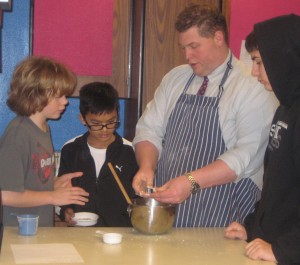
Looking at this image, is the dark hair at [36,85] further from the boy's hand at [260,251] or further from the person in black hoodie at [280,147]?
the boy's hand at [260,251]

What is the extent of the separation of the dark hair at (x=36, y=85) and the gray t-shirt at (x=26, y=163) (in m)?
0.07

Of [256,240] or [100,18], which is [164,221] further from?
[100,18]

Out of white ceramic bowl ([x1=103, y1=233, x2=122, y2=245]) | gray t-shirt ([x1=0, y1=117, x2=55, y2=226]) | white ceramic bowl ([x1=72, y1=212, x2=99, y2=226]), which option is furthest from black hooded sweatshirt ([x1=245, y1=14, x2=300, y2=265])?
gray t-shirt ([x1=0, y1=117, x2=55, y2=226])

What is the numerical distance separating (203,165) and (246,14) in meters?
1.21

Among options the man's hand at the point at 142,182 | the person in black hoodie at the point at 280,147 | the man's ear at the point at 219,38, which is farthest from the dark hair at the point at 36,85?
the person in black hoodie at the point at 280,147

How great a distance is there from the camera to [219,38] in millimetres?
2312

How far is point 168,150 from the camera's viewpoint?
2.35m

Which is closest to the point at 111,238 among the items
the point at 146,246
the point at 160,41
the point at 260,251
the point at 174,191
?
the point at 146,246

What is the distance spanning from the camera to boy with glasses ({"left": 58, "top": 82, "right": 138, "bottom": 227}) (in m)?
2.67

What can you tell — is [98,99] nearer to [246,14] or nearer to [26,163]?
[26,163]

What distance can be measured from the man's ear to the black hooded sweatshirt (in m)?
0.47

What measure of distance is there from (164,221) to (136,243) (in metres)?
0.15

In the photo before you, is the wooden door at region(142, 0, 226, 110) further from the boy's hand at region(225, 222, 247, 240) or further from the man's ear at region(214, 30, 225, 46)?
the boy's hand at region(225, 222, 247, 240)

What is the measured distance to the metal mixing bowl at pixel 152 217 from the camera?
188 centimetres
